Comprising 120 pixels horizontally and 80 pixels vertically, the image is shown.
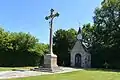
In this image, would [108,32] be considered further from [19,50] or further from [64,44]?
[19,50]

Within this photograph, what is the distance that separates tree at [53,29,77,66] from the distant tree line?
6520 mm

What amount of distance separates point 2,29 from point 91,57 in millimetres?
14762

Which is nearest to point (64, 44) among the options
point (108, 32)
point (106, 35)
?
point (106, 35)

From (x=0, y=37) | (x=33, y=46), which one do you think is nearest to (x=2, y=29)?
(x=0, y=37)

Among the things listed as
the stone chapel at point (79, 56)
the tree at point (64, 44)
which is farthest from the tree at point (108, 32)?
the tree at point (64, 44)

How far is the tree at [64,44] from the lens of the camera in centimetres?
4800

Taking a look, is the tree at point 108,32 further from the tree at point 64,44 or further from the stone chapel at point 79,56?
the tree at point 64,44

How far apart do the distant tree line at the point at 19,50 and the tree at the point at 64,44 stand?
6.52 m

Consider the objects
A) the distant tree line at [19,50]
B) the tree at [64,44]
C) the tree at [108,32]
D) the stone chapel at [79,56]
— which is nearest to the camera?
the distant tree line at [19,50]

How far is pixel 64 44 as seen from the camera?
49094 mm

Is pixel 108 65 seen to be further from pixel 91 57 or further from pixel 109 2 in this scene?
pixel 109 2

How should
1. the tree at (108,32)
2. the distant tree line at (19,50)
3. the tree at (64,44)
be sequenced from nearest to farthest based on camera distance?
the distant tree line at (19,50), the tree at (108,32), the tree at (64,44)

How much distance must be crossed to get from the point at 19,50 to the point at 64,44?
10.3 meters

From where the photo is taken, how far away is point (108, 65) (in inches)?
1740
